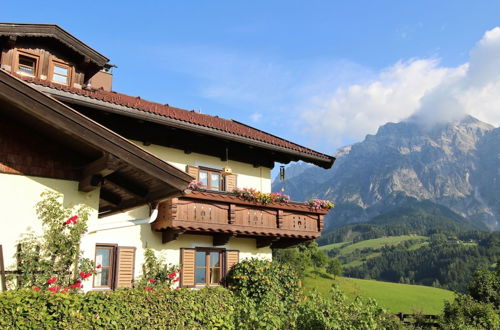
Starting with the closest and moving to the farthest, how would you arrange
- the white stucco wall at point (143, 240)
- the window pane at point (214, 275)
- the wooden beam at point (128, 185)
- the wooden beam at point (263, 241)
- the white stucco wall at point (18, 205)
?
the white stucco wall at point (18, 205)
the wooden beam at point (128, 185)
the white stucco wall at point (143, 240)
the window pane at point (214, 275)
the wooden beam at point (263, 241)

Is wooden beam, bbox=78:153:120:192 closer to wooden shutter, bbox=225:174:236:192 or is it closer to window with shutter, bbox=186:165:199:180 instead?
window with shutter, bbox=186:165:199:180

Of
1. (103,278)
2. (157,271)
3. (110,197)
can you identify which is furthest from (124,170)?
(157,271)

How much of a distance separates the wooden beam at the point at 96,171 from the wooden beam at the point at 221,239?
8.57m

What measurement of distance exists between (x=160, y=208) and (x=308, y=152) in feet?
21.4

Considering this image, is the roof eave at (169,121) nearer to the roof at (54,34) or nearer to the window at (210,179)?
the window at (210,179)

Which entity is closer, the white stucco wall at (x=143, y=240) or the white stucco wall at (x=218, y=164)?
the white stucco wall at (x=143, y=240)

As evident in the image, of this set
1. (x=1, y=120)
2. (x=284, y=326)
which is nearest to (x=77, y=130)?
(x=1, y=120)

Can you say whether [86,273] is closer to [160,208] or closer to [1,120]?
[1,120]

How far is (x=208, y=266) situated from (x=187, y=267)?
0.90 metres

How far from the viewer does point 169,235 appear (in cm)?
1463

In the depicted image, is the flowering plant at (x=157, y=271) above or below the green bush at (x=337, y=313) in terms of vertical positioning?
above

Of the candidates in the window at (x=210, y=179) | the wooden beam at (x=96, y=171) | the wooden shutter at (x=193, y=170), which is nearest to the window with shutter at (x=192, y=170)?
the wooden shutter at (x=193, y=170)

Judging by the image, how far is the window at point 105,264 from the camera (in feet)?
44.8

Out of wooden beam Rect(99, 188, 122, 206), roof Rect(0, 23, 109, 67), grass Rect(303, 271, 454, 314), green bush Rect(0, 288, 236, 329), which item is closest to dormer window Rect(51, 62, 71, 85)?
roof Rect(0, 23, 109, 67)
